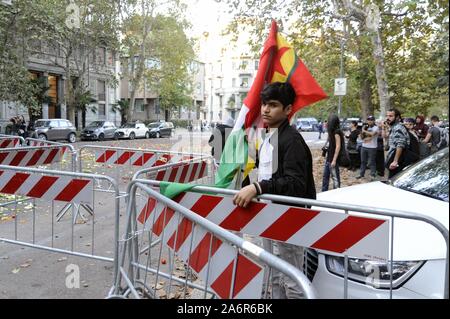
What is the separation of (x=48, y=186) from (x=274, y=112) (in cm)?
294

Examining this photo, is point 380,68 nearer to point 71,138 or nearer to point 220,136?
point 220,136

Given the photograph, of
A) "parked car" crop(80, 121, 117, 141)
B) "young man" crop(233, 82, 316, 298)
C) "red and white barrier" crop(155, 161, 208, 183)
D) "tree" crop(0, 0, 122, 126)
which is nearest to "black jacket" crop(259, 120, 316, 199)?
"young man" crop(233, 82, 316, 298)

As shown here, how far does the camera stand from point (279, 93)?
3.03 m

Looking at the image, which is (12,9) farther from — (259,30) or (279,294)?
(279,294)

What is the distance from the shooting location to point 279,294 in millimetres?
2543

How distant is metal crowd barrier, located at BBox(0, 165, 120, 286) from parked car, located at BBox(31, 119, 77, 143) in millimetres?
20026

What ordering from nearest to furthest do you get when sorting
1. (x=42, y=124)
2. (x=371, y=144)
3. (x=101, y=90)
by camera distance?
(x=371, y=144) → (x=42, y=124) → (x=101, y=90)

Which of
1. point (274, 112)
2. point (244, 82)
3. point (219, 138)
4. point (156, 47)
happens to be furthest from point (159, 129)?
point (244, 82)

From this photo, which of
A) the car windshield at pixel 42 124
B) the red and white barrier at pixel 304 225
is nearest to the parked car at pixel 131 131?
the car windshield at pixel 42 124

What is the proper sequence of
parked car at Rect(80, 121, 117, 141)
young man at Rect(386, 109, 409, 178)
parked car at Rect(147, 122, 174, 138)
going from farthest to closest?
parked car at Rect(147, 122, 174, 138) → parked car at Rect(80, 121, 117, 141) → young man at Rect(386, 109, 409, 178)

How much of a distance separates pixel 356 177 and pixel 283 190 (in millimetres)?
10056

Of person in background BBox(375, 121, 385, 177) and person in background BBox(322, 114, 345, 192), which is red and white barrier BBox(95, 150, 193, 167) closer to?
person in background BBox(322, 114, 345, 192)

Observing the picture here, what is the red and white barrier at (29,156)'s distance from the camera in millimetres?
7715

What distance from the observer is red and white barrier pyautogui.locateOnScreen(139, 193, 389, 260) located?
2754 millimetres
